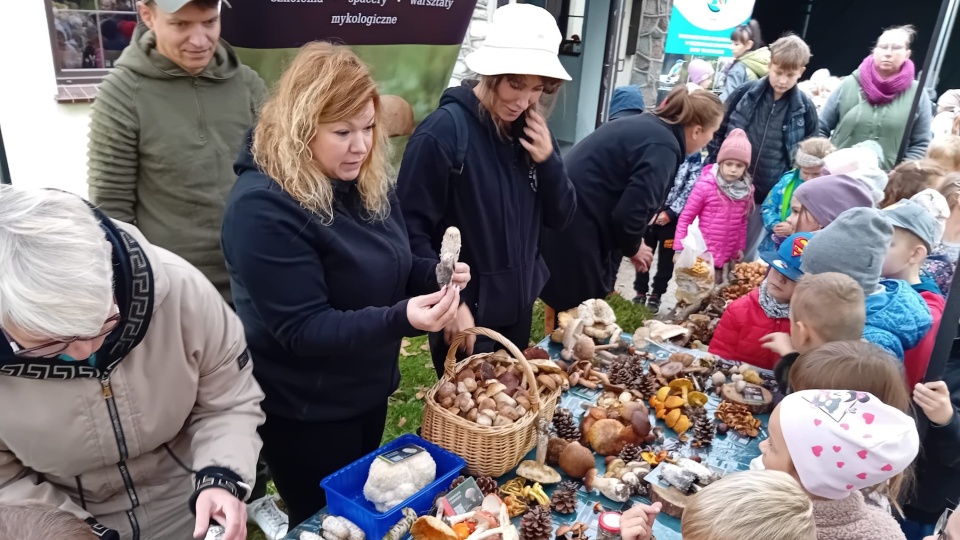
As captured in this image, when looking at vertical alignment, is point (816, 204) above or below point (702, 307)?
above

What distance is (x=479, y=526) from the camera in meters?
1.57

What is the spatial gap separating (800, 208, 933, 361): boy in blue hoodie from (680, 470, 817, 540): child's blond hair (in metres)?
1.38

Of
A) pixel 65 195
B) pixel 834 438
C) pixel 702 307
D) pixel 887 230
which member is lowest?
pixel 702 307

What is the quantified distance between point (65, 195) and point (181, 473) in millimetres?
765

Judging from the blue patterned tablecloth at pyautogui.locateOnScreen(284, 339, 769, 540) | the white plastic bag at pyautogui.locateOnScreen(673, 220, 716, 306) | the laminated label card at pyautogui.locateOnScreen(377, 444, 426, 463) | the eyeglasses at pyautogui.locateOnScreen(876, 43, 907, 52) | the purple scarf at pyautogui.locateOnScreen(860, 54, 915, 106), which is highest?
the eyeglasses at pyautogui.locateOnScreen(876, 43, 907, 52)

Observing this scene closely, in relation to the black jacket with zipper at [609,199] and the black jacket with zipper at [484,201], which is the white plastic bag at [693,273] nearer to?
the black jacket with zipper at [609,199]

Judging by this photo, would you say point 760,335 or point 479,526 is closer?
point 479,526

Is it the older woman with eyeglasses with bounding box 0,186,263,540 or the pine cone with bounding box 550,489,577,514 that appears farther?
the pine cone with bounding box 550,489,577,514

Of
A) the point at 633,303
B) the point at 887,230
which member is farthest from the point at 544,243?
the point at 633,303

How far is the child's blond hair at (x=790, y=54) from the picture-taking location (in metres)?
4.47

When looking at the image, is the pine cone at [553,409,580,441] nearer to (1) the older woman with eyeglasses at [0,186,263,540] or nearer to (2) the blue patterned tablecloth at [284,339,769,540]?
(2) the blue patterned tablecloth at [284,339,769,540]

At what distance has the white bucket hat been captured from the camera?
223 centimetres

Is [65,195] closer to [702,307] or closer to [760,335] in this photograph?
[760,335]

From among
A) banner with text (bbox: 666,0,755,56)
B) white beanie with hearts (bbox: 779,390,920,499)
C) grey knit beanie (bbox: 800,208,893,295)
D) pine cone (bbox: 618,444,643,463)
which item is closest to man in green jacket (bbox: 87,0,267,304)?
pine cone (bbox: 618,444,643,463)
